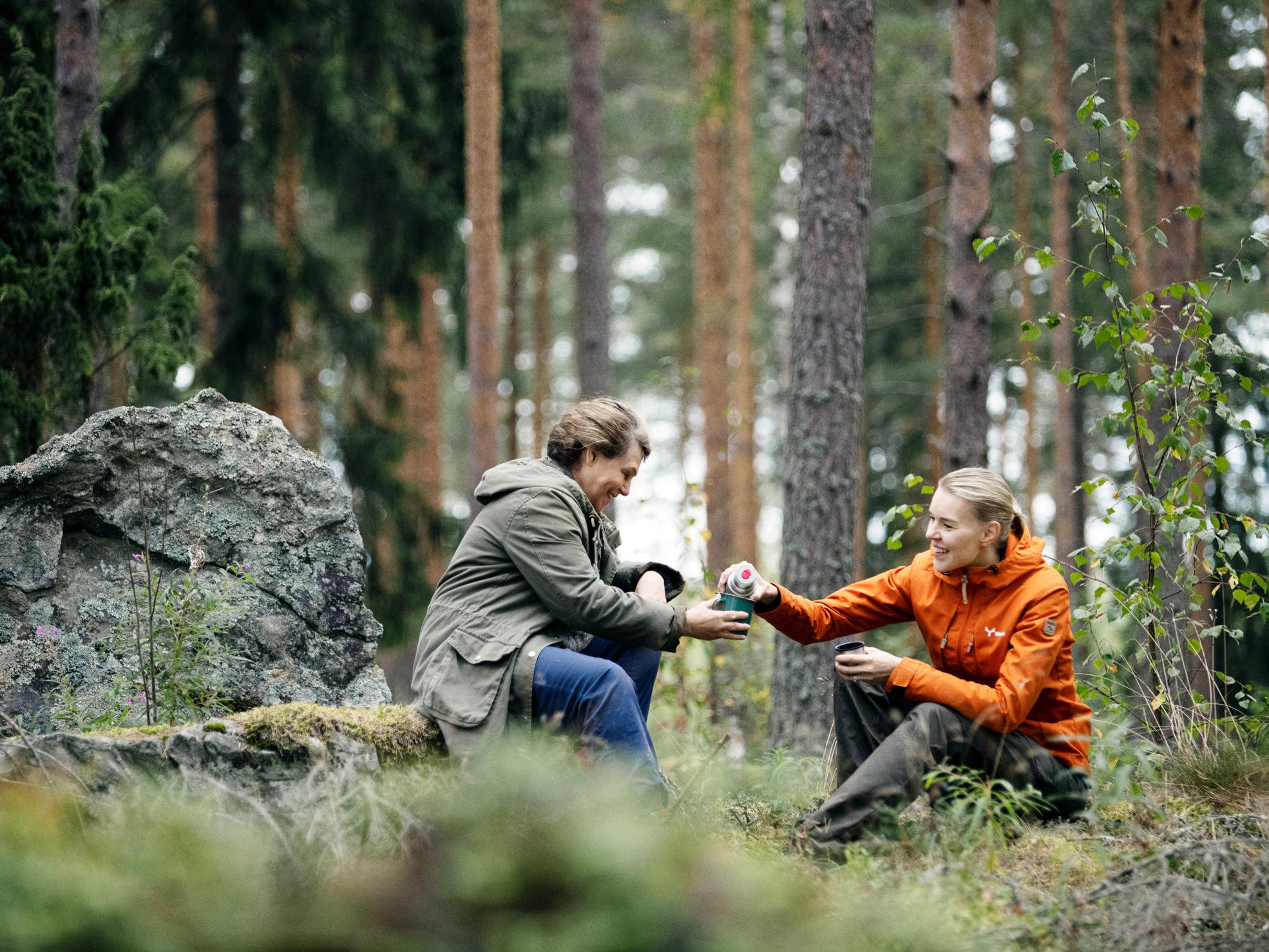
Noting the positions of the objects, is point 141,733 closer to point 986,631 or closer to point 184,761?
point 184,761

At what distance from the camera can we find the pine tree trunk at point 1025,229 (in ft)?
48.3

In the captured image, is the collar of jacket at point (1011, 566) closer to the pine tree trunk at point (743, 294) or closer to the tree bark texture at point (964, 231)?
the tree bark texture at point (964, 231)

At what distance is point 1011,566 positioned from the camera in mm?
3561

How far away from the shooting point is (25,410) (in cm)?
490

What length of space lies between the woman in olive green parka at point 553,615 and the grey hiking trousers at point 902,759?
504 millimetres

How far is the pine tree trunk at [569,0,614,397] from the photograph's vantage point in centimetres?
1049

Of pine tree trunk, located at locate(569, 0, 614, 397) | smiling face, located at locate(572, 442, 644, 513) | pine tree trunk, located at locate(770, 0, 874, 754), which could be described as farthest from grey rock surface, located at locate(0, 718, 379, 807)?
pine tree trunk, located at locate(569, 0, 614, 397)

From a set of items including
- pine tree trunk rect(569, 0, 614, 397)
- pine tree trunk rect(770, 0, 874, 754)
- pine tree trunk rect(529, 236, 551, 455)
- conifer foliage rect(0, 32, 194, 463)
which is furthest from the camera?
pine tree trunk rect(529, 236, 551, 455)

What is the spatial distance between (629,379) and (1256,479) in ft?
40.5

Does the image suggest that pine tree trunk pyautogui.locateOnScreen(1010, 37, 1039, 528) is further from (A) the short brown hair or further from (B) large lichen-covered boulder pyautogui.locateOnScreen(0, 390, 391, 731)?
(B) large lichen-covered boulder pyautogui.locateOnScreen(0, 390, 391, 731)

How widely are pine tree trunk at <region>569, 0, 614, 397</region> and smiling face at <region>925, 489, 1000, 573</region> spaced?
7033 millimetres

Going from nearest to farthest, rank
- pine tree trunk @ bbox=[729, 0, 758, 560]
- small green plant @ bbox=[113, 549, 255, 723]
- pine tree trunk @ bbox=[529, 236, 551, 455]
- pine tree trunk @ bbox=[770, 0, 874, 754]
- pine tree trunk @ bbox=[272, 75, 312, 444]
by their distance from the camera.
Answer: small green plant @ bbox=[113, 549, 255, 723]
pine tree trunk @ bbox=[770, 0, 874, 754]
pine tree trunk @ bbox=[272, 75, 312, 444]
pine tree trunk @ bbox=[729, 0, 758, 560]
pine tree trunk @ bbox=[529, 236, 551, 455]

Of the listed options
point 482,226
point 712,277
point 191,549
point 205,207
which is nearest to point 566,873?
point 191,549

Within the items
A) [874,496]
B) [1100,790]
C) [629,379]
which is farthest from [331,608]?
[629,379]
